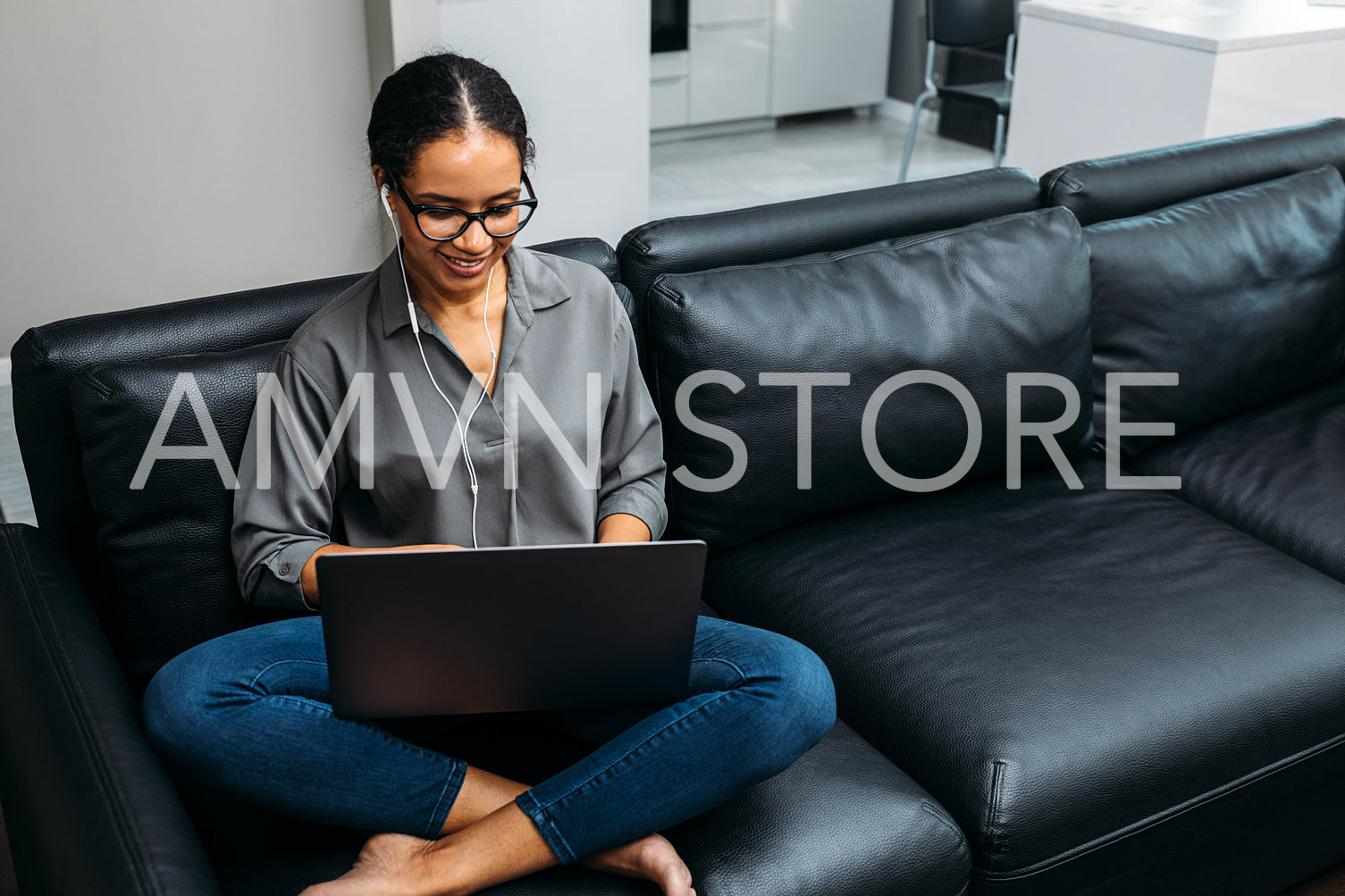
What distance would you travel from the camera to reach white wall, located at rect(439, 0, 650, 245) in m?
3.14

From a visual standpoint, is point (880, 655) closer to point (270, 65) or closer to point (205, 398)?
point (205, 398)

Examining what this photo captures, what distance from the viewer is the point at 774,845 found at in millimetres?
1227

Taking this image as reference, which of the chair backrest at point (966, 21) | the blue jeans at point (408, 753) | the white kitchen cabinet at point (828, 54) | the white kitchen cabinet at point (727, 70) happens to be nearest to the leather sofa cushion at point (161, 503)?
the blue jeans at point (408, 753)

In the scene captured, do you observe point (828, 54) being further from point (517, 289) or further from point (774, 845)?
point (774, 845)

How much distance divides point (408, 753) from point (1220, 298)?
1481 millimetres

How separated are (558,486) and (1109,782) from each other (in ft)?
2.23

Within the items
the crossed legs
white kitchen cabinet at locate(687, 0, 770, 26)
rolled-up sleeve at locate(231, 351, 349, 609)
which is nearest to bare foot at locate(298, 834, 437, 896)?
the crossed legs

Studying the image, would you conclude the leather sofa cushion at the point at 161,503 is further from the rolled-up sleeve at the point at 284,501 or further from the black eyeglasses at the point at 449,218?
the black eyeglasses at the point at 449,218

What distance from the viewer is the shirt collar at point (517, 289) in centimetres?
137

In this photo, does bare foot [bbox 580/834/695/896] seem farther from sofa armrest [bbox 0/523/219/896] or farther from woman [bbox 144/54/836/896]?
sofa armrest [bbox 0/523/219/896]

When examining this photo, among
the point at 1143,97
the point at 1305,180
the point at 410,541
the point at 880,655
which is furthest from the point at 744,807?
the point at 1143,97

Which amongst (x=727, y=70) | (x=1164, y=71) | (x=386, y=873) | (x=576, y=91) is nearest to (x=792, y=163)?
(x=727, y=70)

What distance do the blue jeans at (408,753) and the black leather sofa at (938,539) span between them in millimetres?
49

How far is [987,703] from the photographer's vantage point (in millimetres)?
1403
